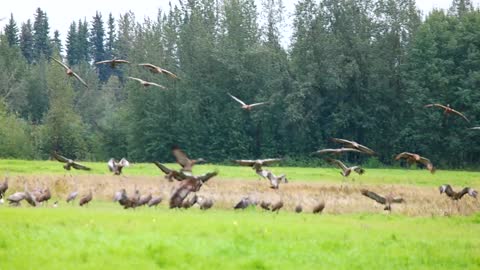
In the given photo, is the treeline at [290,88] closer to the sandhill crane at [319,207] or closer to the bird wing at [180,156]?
the sandhill crane at [319,207]

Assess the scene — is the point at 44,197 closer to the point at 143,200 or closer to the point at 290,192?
the point at 143,200

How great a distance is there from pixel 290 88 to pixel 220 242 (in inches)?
2189

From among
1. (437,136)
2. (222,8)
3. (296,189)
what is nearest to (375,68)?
(437,136)

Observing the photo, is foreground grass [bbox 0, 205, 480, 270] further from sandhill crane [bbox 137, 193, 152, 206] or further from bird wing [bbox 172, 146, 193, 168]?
sandhill crane [bbox 137, 193, 152, 206]

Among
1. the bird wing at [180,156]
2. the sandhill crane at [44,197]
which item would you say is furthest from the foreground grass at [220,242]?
the sandhill crane at [44,197]

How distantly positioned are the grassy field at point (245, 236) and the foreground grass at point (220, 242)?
0.02 m

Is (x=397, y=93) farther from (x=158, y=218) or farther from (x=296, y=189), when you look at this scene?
(x=158, y=218)

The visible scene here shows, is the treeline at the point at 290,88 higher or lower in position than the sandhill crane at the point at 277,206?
higher

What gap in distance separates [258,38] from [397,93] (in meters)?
14.4

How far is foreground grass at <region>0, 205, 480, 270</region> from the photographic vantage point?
15.0 m

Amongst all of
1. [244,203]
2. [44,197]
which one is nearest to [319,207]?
[244,203]

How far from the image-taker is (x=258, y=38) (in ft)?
257

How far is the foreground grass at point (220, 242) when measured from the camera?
591 inches

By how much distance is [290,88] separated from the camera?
7231 cm
